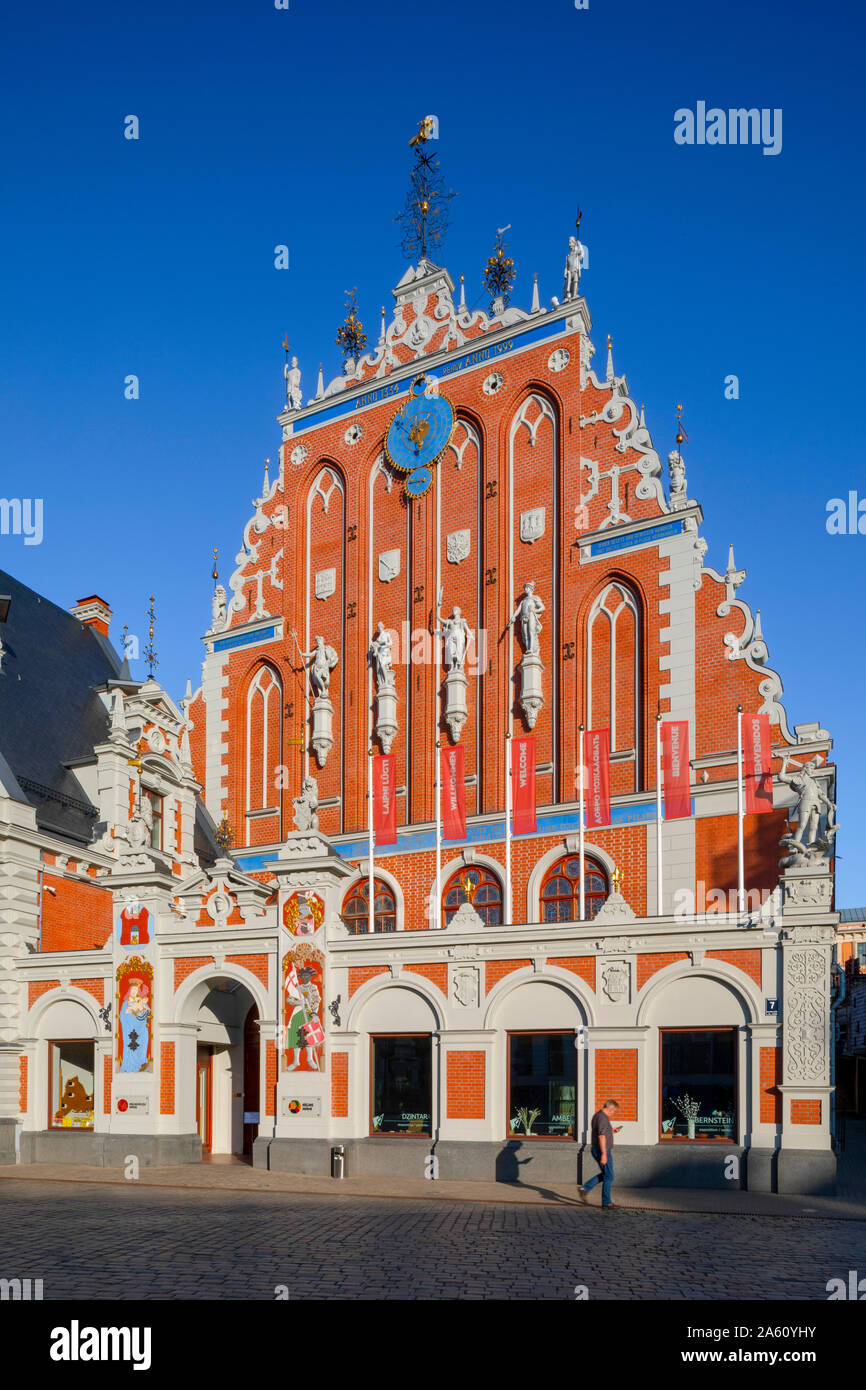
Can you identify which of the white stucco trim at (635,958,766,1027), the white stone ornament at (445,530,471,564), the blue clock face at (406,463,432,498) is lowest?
the white stucco trim at (635,958,766,1027)

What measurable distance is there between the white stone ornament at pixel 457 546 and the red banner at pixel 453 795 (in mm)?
4710

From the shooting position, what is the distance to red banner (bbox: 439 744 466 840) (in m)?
26.0

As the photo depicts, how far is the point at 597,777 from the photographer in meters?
24.7

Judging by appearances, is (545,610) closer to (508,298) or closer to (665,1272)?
(508,298)

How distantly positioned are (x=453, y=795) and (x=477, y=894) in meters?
2.23

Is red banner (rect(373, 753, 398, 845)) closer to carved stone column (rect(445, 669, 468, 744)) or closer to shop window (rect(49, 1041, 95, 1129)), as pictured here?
carved stone column (rect(445, 669, 468, 744))

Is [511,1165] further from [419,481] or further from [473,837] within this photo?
[419,481]

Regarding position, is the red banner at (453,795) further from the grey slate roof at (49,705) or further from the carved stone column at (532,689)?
the grey slate roof at (49,705)

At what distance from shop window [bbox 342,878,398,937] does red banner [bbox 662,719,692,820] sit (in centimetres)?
695

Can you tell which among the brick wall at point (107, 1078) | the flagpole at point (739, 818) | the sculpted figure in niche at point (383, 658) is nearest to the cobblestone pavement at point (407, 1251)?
the brick wall at point (107, 1078)

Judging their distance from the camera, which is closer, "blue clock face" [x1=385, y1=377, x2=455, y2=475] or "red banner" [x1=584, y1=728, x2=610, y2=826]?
"red banner" [x1=584, y1=728, x2=610, y2=826]

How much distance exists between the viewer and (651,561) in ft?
83.5

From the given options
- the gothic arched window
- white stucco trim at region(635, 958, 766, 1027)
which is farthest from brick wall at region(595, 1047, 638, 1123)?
the gothic arched window

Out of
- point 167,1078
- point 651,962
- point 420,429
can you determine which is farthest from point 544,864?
point 420,429
